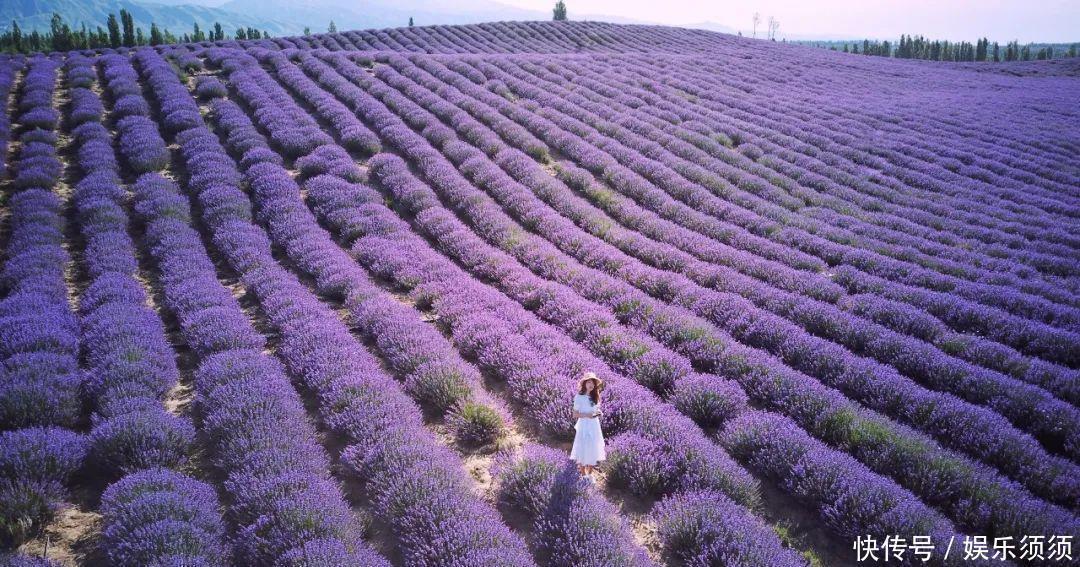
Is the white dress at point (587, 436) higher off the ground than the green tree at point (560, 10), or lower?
lower

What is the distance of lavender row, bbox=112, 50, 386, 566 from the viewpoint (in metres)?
3.67

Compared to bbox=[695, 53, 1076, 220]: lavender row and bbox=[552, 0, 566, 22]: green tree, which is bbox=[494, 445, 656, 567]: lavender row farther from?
bbox=[552, 0, 566, 22]: green tree

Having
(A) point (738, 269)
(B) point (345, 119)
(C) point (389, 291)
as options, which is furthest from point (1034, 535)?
(B) point (345, 119)

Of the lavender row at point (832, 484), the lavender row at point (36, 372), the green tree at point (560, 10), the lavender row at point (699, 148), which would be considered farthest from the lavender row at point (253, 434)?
the green tree at point (560, 10)

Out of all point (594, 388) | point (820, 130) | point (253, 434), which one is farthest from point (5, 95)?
point (820, 130)

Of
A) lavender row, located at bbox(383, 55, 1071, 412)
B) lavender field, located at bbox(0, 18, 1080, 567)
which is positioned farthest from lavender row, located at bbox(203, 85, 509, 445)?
lavender row, located at bbox(383, 55, 1071, 412)

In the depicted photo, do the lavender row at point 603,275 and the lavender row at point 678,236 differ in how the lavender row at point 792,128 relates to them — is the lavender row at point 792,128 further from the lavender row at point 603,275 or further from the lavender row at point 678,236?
the lavender row at point 603,275

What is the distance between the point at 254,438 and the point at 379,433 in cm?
105

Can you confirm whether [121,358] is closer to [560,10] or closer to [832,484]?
[832,484]

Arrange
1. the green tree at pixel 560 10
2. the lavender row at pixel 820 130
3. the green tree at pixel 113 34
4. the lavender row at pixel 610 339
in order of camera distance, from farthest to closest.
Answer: the green tree at pixel 560 10
the green tree at pixel 113 34
the lavender row at pixel 820 130
the lavender row at pixel 610 339

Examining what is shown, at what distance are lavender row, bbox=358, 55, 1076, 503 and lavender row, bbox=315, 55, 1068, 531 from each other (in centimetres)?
42

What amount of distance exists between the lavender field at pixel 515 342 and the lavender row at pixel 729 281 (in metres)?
0.05

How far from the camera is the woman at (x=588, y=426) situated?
435cm

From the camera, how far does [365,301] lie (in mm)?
7109
